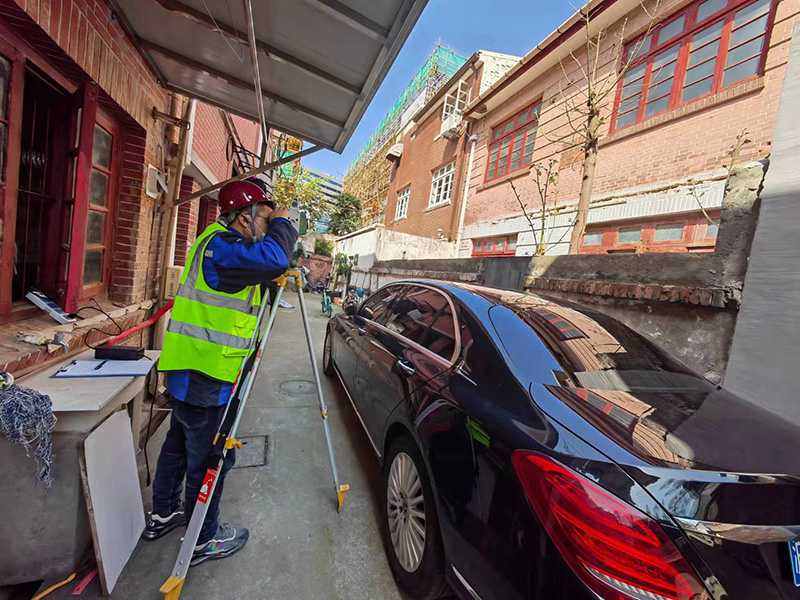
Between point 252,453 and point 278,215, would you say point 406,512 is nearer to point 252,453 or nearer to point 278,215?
point 252,453

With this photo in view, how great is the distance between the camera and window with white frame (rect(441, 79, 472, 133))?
12430mm

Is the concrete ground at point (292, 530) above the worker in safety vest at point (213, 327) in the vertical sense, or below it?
below

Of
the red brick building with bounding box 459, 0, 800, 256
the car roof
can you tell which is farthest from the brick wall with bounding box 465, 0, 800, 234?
the car roof

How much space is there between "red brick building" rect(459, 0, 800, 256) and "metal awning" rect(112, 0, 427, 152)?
15.6ft

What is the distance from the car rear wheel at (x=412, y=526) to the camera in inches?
62.9

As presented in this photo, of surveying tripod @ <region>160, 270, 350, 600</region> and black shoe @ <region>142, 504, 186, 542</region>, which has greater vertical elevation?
surveying tripod @ <region>160, 270, 350, 600</region>

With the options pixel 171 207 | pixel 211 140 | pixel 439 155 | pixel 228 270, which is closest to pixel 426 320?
pixel 228 270

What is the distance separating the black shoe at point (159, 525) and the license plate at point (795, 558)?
2.53 metres

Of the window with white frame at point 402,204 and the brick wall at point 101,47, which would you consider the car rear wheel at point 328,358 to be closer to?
the brick wall at point 101,47

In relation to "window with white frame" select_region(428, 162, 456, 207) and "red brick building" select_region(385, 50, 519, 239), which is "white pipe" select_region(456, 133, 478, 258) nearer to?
"red brick building" select_region(385, 50, 519, 239)

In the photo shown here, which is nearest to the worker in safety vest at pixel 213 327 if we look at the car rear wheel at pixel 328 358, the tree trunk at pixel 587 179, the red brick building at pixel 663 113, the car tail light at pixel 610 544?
the car tail light at pixel 610 544

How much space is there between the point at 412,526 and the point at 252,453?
1614 millimetres

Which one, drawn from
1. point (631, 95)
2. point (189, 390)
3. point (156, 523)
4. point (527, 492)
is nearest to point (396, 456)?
point (527, 492)

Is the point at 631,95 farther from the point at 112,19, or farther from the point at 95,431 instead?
the point at 95,431
